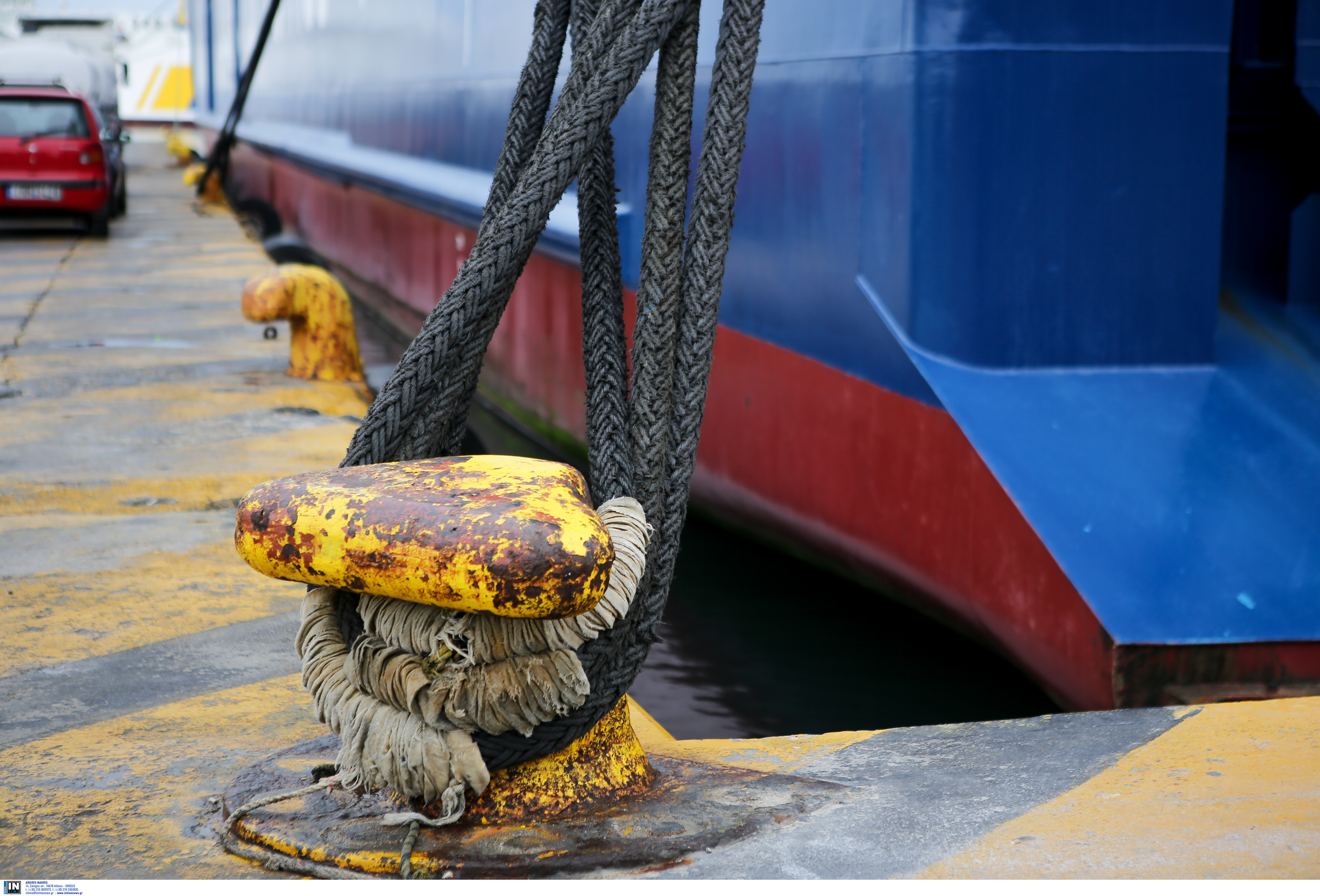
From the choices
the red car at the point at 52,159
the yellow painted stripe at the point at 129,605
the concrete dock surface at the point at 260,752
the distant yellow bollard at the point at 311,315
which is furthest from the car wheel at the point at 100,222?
the yellow painted stripe at the point at 129,605

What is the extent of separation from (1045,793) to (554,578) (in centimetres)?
90

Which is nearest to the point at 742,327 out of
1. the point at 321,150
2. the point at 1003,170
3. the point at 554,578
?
the point at 1003,170

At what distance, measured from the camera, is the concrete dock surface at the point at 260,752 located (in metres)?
1.76

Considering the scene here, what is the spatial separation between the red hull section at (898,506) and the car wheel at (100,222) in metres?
7.96

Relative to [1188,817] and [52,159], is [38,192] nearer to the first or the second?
[52,159]

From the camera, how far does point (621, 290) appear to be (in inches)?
81.2

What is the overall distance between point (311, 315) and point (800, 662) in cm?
275

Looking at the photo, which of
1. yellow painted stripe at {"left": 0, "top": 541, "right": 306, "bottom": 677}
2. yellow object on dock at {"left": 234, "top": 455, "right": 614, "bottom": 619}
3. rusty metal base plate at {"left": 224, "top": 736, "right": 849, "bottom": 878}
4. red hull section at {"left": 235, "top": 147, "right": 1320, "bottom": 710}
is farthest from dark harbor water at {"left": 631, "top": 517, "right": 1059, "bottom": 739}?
yellow object on dock at {"left": 234, "top": 455, "right": 614, "bottom": 619}

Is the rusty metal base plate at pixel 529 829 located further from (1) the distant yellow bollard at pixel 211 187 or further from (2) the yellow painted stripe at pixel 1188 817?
(1) the distant yellow bollard at pixel 211 187

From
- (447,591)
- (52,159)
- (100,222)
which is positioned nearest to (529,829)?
(447,591)

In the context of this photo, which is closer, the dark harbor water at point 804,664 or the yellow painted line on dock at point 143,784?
the yellow painted line on dock at point 143,784

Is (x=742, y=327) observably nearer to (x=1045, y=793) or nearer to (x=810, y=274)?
(x=810, y=274)

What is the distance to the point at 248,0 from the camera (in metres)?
18.1

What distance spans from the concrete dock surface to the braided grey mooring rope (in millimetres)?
428
